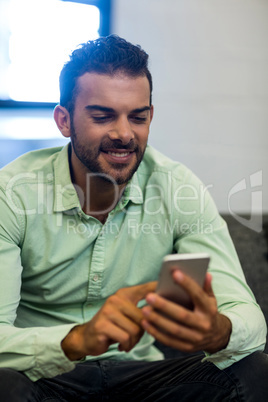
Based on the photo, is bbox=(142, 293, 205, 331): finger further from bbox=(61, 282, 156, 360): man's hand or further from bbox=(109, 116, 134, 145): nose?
bbox=(109, 116, 134, 145): nose

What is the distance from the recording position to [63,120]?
1.29 metres

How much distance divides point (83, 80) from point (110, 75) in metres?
0.07

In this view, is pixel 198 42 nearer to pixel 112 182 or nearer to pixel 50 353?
pixel 112 182

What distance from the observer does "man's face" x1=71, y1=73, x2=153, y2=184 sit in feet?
3.75

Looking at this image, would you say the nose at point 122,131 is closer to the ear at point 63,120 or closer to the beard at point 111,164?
the beard at point 111,164

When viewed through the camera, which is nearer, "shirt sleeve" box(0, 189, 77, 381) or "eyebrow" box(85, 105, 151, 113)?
"shirt sleeve" box(0, 189, 77, 381)

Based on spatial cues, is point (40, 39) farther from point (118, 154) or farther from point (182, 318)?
point (182, 318)

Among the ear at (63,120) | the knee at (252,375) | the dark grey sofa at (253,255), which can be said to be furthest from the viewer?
the dark grey sofa at (253,255)

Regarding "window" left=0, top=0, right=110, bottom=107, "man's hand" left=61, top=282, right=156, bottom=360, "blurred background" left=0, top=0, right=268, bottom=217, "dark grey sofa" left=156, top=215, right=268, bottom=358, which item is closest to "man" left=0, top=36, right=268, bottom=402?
"man's hand" left=61, top=282, right=156, bottom=360

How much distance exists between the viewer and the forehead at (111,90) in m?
1.14

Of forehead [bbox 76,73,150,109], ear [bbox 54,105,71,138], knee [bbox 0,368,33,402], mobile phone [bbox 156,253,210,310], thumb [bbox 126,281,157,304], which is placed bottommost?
knee [bbox 0,368,33,402]

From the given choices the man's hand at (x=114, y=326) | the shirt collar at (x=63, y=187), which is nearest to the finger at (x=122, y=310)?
the man's hand at (x=114, y=326)

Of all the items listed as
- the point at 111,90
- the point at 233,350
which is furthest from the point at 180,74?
the point at 233,350

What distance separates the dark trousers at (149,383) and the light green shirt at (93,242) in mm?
62
